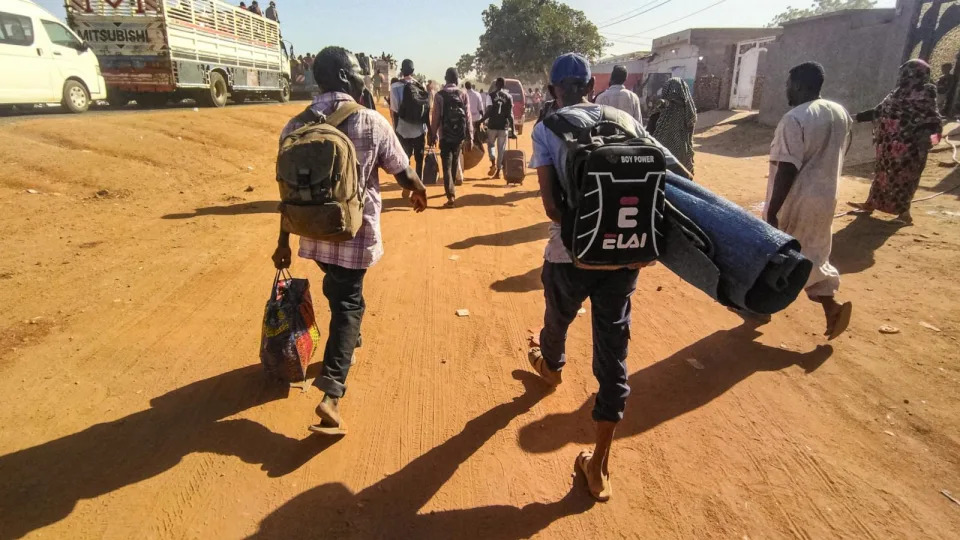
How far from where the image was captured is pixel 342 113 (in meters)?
2.59

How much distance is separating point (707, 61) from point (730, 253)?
79.6ft

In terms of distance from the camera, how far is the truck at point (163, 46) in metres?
12.4

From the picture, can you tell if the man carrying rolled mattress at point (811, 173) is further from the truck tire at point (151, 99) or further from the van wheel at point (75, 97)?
the truck tire at point (151, 99)

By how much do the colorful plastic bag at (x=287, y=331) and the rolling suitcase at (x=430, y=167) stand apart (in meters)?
5.86

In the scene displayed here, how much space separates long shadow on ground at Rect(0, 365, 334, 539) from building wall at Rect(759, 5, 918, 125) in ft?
49.6

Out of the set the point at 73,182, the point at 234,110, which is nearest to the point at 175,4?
the point at 234,110

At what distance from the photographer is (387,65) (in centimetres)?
2378

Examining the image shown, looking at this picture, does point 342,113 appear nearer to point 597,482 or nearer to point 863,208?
point 597,482

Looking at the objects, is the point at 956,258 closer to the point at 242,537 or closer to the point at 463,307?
the point at 463,307

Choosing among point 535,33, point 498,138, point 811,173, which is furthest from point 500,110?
point 535,33

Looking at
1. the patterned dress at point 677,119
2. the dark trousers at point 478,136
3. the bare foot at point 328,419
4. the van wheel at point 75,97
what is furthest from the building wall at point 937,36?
the van wheel at point 75,97

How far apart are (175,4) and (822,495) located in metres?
16.0

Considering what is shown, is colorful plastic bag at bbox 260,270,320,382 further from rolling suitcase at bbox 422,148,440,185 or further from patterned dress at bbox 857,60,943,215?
patterned dress at bbox 857,60,943,215

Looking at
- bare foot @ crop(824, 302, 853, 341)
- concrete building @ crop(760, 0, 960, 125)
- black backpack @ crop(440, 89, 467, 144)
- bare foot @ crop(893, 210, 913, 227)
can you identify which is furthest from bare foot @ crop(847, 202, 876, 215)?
concrete building @ crop(760, 0, 960, 125)
